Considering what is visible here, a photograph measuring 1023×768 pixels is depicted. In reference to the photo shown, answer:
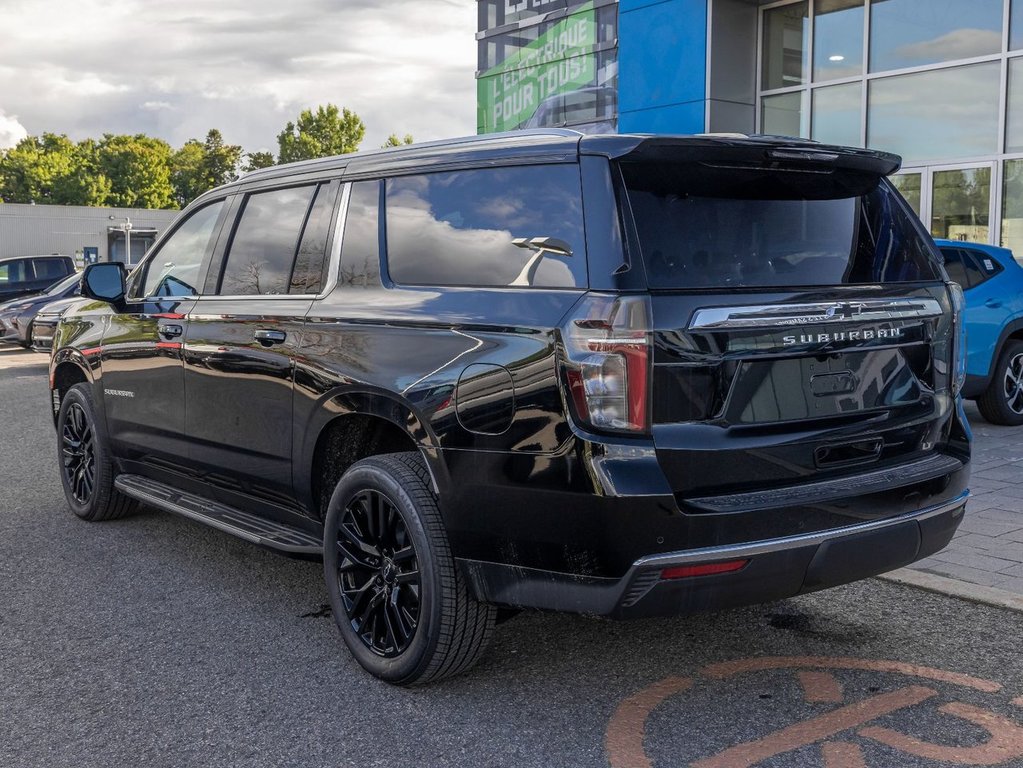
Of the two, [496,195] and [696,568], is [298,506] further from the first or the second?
[696,568]

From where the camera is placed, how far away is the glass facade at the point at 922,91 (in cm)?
1485

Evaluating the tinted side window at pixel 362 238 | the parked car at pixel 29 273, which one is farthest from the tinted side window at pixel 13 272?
the tinted side window at pixel 362 238

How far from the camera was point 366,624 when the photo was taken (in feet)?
13.2

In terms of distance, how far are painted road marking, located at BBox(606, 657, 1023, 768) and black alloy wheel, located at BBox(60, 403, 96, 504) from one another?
3710mm

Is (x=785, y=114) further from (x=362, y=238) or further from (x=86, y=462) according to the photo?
(x=362, y=238)

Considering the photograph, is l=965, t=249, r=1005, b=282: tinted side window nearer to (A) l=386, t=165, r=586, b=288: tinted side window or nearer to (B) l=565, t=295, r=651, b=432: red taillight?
(A) l=386, t=165, r=586, b=288: tinted side window

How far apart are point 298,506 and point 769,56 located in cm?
1550

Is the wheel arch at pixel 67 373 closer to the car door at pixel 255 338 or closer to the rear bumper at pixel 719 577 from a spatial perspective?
the car door at pixel 255 338

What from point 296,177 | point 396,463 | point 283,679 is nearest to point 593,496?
point 396,463

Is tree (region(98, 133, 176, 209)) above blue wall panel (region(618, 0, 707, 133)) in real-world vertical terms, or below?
above

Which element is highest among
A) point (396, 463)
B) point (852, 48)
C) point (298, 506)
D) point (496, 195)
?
point (852, 48)

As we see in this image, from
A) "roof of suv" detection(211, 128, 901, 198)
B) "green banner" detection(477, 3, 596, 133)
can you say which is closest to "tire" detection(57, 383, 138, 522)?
"roof of suv" detection(211, 128, 901, 198)

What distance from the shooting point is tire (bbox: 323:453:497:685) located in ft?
11.9

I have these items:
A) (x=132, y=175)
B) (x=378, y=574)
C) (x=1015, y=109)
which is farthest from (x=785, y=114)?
(x=132, y=175)
